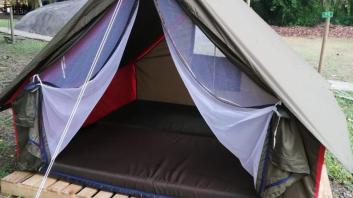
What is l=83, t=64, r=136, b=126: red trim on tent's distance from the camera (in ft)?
13.1

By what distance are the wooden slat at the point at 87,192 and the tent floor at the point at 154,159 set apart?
54 millimetres

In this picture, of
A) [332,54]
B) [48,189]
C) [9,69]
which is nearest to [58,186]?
[48,189]

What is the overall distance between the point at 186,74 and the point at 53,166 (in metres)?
1.27

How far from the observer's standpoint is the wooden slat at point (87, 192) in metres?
2.65

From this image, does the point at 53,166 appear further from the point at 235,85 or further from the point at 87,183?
the point at 235,85

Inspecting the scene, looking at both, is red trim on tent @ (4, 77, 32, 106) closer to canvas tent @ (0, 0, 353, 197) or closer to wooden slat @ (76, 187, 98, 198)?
canvas tent @ (0, 0, 353, 197)

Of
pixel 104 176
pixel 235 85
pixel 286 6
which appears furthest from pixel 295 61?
pixel 286 6

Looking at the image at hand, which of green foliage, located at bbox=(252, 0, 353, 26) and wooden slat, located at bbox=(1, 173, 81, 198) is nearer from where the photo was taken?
wooden slat, located at bbox=(1, 173, 81, 198)

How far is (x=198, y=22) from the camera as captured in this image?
2.40 meters

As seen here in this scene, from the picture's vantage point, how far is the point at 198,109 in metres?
2.72

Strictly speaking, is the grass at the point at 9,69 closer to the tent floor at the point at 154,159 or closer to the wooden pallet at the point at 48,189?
the wooden pallet at the point at 48,189

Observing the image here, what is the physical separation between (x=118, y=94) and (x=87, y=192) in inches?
70.9

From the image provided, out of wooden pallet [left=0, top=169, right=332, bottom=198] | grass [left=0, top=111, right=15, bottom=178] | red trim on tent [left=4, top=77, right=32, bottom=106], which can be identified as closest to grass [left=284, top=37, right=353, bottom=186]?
wooden pallet [left=0, top=169, right=332, bottom=198]

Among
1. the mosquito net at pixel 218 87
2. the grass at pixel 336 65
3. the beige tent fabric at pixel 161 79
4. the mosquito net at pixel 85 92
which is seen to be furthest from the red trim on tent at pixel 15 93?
the grass at pixel 336 65
